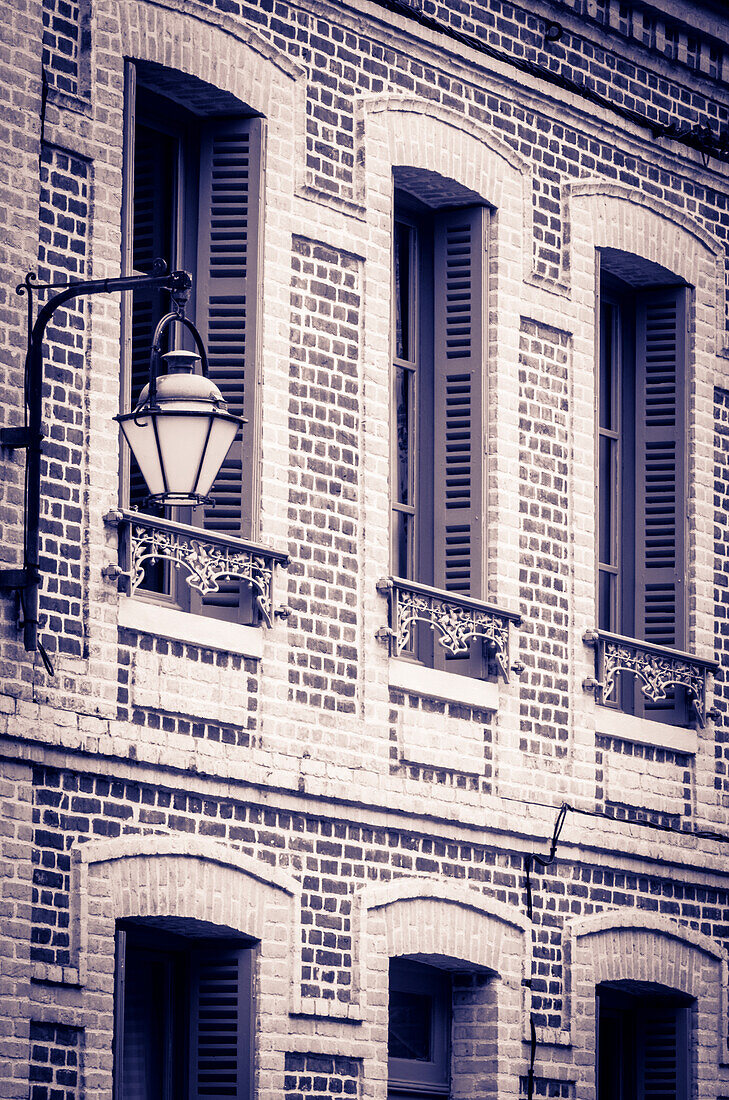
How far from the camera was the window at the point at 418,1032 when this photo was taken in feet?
48.0

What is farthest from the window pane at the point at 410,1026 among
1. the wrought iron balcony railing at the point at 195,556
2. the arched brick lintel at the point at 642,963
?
the wrought iron balcony railing at the point at 195,556

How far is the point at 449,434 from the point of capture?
15.6 metres

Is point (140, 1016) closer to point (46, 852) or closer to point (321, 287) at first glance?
point (46, 852)

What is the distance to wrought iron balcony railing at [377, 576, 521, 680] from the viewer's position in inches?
572

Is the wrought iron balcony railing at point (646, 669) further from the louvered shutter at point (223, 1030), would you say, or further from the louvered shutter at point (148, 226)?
the louvered shutter at point (148, 226)

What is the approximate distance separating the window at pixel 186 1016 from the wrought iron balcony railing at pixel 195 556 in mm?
1681

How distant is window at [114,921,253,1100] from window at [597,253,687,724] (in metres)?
4.30

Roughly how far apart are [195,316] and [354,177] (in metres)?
1.38

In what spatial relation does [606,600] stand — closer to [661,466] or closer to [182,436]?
[661,466]

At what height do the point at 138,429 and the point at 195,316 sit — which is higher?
the point at 195,316

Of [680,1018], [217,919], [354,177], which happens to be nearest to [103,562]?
[217,919]

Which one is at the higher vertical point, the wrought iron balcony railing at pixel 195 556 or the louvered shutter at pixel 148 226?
the louvered shutter at pixel 148 226

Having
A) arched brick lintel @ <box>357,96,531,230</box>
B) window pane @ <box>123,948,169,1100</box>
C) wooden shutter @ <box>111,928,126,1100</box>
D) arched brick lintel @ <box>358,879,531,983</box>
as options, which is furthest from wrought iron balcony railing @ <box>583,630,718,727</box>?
wooden shutter @ <box>111,928,126,1100</box>

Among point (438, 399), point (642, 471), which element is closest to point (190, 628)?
point (438, 399)
